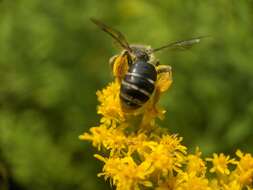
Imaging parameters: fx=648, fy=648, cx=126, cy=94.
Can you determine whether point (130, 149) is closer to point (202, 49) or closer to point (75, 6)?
point (202, 49)

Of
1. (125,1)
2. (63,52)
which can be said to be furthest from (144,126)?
(125,1)

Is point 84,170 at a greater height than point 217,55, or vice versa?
point 217,55

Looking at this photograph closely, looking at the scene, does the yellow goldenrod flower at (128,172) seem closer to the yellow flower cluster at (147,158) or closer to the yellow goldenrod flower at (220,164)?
the yellow flower cluster at (147,158)

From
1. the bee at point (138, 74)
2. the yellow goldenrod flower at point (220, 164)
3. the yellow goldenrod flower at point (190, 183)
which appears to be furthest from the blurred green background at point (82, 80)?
the yellow goldenrod flower at point (190, 183)

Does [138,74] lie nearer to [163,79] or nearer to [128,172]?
[163,79]

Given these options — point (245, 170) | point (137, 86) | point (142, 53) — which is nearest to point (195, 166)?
point (245, 170)

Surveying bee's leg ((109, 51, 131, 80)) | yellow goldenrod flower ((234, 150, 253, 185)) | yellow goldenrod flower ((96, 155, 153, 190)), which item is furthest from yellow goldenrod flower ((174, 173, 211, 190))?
bee's leg ((109, 51, 131, 80))
